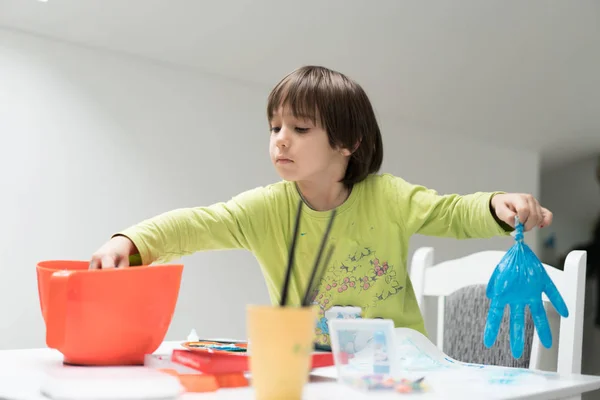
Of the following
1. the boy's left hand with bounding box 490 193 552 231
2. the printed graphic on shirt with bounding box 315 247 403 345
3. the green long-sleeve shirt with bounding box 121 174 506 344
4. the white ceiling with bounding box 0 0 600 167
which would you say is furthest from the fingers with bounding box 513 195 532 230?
the white ceiling with bounding box 0 0 600 167

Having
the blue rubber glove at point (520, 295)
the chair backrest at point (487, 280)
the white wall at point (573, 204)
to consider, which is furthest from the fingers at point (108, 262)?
the white wall at point (573, 204)

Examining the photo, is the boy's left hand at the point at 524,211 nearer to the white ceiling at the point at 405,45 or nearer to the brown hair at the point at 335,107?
the brown hair at the point at 335,107

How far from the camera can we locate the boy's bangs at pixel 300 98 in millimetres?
999

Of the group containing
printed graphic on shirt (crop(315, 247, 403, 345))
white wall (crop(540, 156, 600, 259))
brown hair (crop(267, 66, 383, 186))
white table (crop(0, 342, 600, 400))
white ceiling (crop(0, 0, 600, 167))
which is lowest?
white table (crop(0, 342, 600, 400))

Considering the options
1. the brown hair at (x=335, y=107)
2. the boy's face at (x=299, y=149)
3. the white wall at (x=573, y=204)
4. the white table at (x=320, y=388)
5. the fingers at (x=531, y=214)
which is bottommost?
the white table at (x=320, y=388)

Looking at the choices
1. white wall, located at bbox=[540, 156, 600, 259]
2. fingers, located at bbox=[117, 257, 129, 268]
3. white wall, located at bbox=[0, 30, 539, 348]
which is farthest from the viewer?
white wall, located at bbox=[540, 156, 600, 259]

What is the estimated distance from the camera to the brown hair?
1.00 metres

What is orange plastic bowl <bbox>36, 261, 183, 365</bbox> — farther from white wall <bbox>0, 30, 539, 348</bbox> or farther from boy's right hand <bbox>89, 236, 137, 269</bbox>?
white wall <bbox>0, 30, 539, 348</bbox>

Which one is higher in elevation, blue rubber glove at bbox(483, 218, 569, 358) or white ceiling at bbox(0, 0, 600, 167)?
white ceiling at bbox(0, 0, 600, 167)

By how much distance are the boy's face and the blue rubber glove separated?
347 mm

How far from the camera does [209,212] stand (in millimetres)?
947

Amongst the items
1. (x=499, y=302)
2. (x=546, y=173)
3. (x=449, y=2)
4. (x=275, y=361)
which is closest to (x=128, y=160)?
(x=449, y=2)

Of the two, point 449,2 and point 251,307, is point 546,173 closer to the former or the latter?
point 449,2

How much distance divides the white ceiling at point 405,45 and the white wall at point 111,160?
0.10 meters
